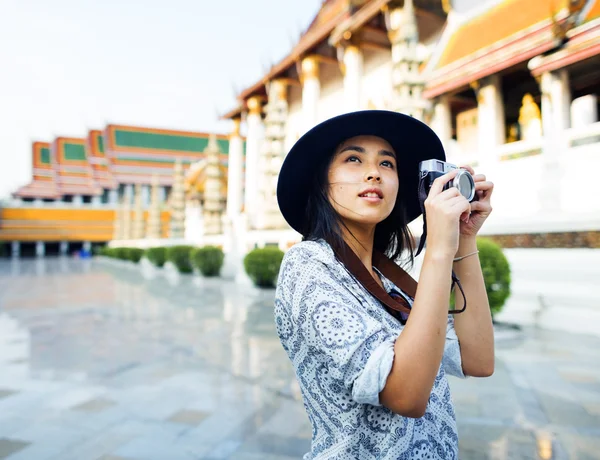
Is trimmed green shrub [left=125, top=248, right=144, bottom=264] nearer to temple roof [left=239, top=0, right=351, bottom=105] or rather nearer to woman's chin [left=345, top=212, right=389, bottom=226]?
temple roof [left=239, top=0, right=351, bottom=105]

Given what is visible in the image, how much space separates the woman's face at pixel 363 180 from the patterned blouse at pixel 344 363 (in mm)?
126

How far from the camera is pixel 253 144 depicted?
2062 centimetres

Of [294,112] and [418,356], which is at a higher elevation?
[294,112]

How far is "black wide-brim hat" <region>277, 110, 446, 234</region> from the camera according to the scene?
1090 millimetres

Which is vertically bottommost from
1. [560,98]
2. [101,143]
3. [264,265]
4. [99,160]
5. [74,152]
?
[264,265]

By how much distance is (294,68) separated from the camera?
17.5m

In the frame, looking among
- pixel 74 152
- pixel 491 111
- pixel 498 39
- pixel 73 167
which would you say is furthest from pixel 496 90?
pixel 74 152

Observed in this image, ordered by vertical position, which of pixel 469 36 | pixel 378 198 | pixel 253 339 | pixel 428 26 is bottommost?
pixel 253 339

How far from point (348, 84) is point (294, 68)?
4.39 m

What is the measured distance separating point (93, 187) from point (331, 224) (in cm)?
4201

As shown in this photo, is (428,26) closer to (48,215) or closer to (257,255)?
(257,255)

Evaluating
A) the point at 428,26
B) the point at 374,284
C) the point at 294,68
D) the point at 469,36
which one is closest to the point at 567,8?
the point at 469,36

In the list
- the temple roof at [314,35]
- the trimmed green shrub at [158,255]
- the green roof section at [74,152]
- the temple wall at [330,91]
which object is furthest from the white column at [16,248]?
the temple wall at [330,91]

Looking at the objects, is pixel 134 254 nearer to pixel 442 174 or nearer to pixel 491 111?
pixel 491 111
